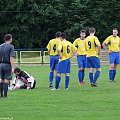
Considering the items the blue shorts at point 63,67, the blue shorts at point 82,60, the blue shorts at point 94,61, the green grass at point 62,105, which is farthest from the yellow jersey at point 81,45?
the green grass at point 62,105

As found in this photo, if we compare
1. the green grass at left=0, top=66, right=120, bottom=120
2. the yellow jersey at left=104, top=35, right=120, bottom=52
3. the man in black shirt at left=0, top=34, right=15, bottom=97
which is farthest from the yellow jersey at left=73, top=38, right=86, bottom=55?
the man in black shirt at left=0, top=34, right=15, bottom=97

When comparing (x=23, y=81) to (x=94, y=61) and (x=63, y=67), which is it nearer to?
(x=63, y=67)

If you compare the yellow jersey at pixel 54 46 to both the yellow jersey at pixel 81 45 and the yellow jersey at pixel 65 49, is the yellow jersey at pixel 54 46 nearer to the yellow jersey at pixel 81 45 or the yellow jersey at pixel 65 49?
the yellow jersey at pixel 65 49

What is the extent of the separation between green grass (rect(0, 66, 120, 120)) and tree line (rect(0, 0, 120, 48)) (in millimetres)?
44948

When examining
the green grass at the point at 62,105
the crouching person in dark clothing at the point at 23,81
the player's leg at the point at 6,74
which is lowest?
the green grass at the point at 62,105

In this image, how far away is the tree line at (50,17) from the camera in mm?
60906

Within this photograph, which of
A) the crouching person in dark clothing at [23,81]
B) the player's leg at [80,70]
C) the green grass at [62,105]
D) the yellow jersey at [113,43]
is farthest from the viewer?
the yellow jersey at [113,43]

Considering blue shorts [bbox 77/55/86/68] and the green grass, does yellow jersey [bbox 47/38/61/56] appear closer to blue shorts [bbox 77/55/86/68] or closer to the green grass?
blue shorts [bbox 77/55/86/68]

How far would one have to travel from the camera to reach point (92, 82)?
18.3 metres

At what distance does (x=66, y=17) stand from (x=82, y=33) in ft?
139

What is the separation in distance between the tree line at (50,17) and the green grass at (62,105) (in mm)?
44948

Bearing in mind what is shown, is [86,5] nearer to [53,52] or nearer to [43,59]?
[43,59]

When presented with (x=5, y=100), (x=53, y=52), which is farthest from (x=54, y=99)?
(x=53, y=52)

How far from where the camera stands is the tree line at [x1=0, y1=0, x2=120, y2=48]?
→ 60.9 m
